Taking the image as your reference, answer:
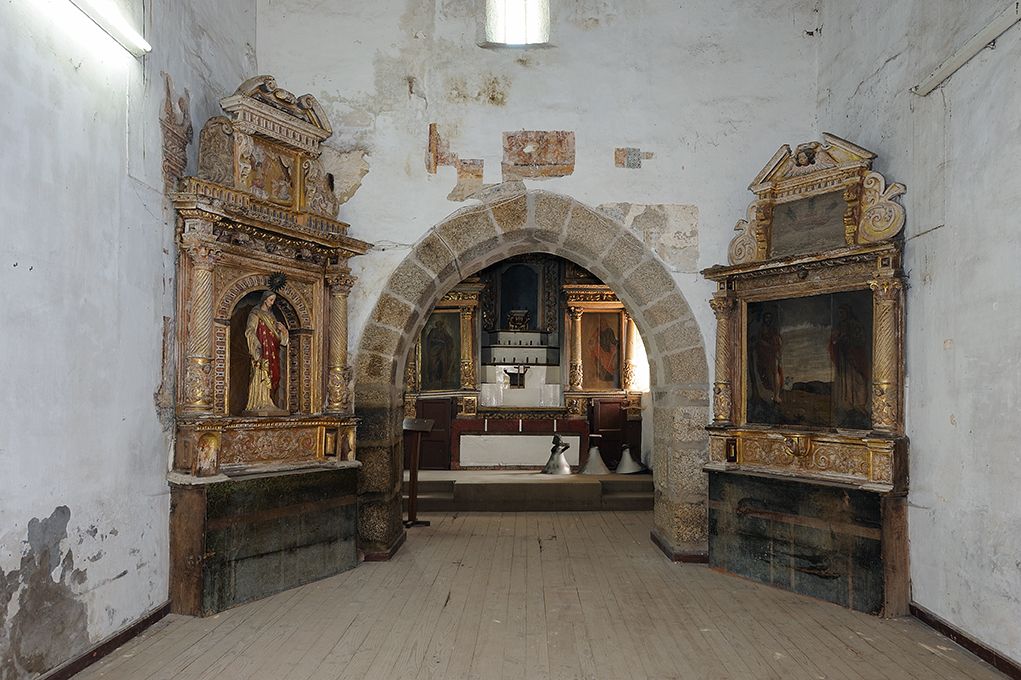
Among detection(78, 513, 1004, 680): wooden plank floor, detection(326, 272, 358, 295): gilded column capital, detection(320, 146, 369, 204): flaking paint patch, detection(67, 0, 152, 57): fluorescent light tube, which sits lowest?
detection(78, 513, 1004, 680): wooden plank floor

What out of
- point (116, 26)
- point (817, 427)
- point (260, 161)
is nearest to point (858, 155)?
point (817, 427)

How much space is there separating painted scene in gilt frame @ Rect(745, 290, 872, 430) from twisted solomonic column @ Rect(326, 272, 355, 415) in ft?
9.47

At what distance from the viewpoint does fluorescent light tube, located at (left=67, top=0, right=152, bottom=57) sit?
333 centimetres

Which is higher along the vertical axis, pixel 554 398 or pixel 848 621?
pixel 554 398

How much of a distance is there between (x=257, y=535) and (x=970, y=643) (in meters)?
3.95

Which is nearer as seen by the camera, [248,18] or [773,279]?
[773,279]

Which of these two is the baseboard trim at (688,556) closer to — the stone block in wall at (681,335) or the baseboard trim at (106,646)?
the stone block in wall at (681,335)

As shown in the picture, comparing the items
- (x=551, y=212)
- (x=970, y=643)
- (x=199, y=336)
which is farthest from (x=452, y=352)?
(x=970, y=643)

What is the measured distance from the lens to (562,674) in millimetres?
3289

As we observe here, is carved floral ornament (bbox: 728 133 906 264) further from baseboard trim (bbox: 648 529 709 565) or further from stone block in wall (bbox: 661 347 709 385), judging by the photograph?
baseboard trim (bbox: 648 529 709 565)

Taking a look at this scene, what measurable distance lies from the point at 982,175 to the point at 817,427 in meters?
1.81

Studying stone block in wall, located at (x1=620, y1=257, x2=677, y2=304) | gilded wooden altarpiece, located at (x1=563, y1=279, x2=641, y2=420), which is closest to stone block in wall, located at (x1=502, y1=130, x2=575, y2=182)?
stone block in wall, located at (x1=620, y1=257, x2=677, y2=304)

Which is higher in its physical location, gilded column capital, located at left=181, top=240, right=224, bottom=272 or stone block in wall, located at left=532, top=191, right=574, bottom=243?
stone block in wall, located at left=532, top=191, right=574, bottom=243

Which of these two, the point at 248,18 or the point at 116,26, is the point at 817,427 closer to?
the point at 116,26
